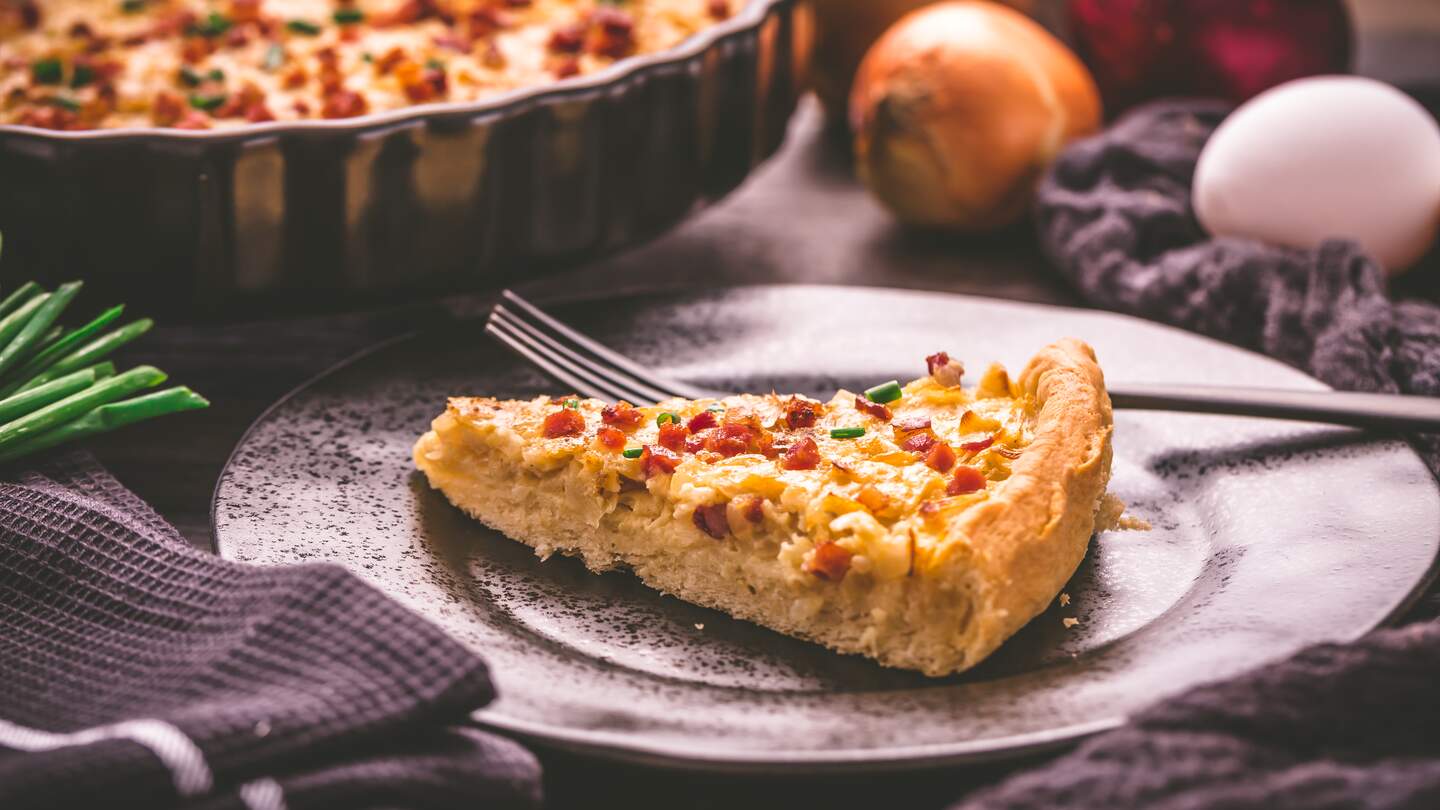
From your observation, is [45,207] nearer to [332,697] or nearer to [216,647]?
[216,647]

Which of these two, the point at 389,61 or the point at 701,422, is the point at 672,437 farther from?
the point at 389,61

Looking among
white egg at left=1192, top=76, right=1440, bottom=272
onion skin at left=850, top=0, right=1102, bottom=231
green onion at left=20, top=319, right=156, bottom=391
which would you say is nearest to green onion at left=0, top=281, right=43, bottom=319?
green onion at left=20, top=319, right=156, bottom=391

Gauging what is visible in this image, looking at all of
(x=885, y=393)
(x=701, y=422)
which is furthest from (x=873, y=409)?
(x=701, y=422)

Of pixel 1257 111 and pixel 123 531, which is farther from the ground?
pixel 1257 111

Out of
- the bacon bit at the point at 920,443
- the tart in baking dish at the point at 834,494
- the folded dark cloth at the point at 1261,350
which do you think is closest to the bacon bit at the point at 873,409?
the tart in baking dish at the point at 834,494

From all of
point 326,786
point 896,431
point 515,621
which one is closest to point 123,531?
point 515,621

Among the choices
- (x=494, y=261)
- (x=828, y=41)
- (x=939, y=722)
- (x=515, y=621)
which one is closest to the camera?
(x=939, y=722)
